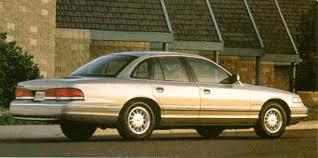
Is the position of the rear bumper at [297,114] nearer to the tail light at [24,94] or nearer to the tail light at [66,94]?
the tail light at [66,94]

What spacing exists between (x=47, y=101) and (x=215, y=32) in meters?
19.2

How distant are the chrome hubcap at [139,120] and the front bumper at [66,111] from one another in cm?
28

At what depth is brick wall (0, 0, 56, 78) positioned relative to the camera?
1037 inches

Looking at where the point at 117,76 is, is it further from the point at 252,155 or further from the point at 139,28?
the point at 139,28

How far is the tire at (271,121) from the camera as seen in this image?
16.1 meters

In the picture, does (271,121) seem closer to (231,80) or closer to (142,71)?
(231,80)

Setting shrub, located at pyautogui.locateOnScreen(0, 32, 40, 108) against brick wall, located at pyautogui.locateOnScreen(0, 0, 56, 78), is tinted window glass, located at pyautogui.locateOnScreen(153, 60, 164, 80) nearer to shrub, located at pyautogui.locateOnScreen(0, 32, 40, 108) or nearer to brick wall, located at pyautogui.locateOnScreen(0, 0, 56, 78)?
shrub, located at pyautogui.locateOnScreen(0, 32, 40, 108)

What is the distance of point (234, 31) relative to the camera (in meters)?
34.9

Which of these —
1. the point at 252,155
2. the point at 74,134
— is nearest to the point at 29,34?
the point at 74,134

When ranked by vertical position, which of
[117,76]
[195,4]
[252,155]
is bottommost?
[252,155]

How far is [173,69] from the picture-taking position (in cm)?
1557

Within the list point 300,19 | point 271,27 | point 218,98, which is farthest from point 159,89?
point 300,19

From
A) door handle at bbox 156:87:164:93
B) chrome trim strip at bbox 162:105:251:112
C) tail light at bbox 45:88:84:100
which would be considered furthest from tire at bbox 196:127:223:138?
tail light at bbox 45:88:84:100

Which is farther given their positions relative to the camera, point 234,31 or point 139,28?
point 234,31
